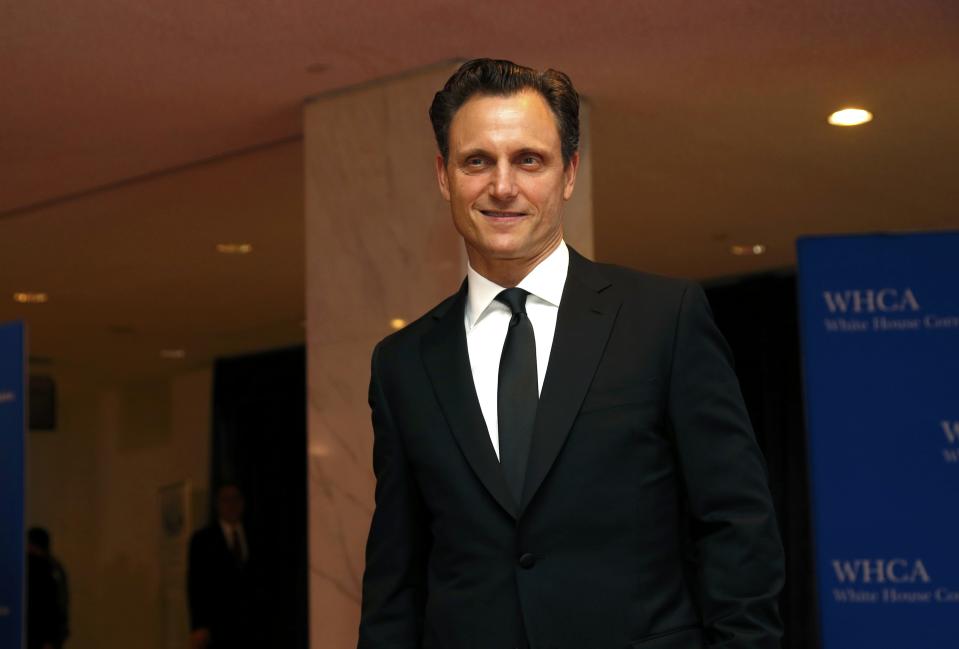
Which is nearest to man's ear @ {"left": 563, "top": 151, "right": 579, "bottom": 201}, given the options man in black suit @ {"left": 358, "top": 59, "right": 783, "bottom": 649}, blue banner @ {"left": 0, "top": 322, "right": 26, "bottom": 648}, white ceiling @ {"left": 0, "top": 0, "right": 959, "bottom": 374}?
man in black suit @ {"left": 358, "top": 59, "right": 783, "bottom": 649}

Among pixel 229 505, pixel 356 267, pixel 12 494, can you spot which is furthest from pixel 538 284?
pixel 229 505

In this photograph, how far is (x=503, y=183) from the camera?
5.95 feet

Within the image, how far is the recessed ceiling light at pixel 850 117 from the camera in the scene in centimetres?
575

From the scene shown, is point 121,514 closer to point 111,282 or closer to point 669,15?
point 111,282

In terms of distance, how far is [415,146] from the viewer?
517 cm

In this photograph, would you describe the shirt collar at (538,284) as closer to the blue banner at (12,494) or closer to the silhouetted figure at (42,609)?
the blue banner at (12,494)

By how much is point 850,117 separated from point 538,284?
4.25 metres

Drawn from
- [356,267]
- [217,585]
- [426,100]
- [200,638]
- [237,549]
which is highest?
[426,100]

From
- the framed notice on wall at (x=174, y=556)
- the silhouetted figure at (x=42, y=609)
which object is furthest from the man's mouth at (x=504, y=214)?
the framed notice on wall at (x=174, y=556)

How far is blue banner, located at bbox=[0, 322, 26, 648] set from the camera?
4.71 m

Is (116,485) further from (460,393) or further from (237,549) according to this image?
(460,393)

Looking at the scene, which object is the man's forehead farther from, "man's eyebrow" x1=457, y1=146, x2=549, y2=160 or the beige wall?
the beige wall

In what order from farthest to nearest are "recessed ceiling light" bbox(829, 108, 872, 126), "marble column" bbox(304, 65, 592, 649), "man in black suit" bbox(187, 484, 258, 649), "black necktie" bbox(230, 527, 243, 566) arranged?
"black necktie" bbox(230, 527, 243, 566) < "man in black suit" bbox(187, 484, 258, 649) < "recessed ceiling light" bbox(829, 108, 872, 126) < "marble column" bbox(304, 65, 592, 649)

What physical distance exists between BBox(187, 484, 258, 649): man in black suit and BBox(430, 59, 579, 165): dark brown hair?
6.59 metres
